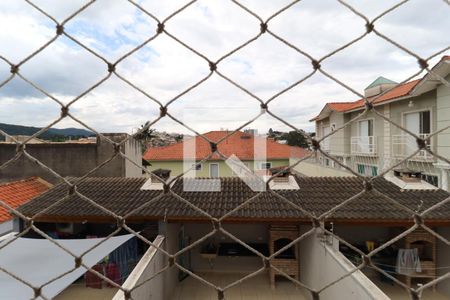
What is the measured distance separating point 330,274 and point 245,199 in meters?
1.67

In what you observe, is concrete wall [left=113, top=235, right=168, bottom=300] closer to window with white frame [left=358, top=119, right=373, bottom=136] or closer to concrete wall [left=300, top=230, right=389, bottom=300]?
concrete wall [left=300, top=230, right=389, bottom=300]

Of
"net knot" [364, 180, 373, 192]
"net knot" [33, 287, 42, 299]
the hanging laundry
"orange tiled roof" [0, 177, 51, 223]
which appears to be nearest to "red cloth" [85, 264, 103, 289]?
"orange tiled roof" [0, 177, 51, 223]

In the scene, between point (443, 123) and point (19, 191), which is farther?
point (19, 191)

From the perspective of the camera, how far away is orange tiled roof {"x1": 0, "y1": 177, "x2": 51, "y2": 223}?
6.14 metres

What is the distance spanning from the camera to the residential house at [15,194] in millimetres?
5516

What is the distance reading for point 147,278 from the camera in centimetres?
332

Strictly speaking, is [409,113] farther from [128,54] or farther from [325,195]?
[128,54]

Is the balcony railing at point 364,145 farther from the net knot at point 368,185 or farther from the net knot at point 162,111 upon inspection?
the net knot at point 162,111

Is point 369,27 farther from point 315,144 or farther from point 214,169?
point 214,169

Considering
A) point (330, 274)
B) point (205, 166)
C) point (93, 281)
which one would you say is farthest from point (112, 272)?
point (205, 166)

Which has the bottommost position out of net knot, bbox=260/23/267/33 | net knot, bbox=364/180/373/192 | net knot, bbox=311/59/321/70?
net knot, bbox=364/180/373/192

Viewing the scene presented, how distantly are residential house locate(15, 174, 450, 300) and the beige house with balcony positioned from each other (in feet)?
2.29

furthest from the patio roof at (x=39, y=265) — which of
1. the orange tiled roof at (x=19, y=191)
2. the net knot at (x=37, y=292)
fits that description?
the orange tiled roof at (x=19, y=191)

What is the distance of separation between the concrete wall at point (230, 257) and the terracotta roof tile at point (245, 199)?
879 mm
